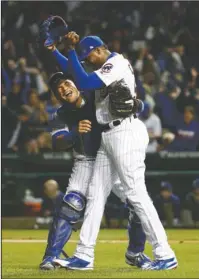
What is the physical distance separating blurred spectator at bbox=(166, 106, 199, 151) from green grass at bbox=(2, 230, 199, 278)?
2.01 m

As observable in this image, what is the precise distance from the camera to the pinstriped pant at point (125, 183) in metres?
8.36

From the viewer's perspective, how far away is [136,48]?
2042 cm

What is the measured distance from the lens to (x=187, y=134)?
653 inches

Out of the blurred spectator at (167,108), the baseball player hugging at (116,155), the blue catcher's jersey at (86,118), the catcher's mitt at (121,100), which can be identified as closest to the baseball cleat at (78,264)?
the baseball player hugging at (116,155)

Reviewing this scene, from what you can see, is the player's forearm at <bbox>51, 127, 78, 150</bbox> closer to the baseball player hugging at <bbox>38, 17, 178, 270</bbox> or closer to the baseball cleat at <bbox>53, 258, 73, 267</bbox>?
the baseball player hugging at <bbox>38, 17, 178, 270</bbox>

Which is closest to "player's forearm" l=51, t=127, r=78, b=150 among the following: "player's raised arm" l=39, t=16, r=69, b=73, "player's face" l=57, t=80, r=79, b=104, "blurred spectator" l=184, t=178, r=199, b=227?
"player's face" l=57, t=80, r=79, b=104

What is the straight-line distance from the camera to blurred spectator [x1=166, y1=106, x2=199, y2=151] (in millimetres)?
16406

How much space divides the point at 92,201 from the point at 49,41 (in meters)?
1.62

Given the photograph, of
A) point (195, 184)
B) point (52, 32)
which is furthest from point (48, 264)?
point (195, 184)

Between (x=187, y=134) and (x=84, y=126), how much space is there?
8.07 metres

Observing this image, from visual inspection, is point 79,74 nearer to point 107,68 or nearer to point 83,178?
point 107,68

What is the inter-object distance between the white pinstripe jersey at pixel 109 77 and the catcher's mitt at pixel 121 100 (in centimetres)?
6

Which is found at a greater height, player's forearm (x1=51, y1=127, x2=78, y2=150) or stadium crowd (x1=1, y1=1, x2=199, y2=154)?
stadium crowd (x1=1, y1=1, x2=199, y2=154)

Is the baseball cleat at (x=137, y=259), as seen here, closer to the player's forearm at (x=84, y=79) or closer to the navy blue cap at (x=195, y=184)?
the player's forearm at (x=84, y=79)
